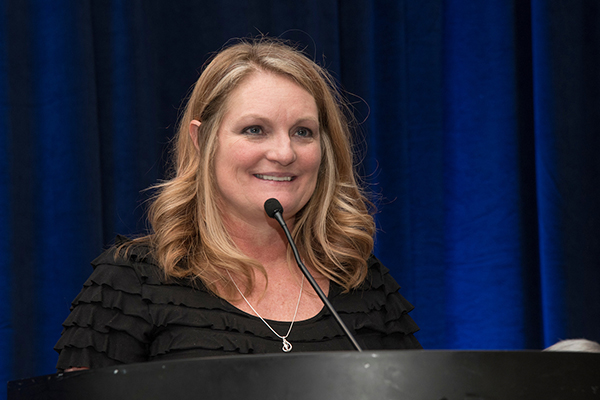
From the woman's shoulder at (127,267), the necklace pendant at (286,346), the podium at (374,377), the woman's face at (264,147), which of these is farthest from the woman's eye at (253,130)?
the podium at (374,377)

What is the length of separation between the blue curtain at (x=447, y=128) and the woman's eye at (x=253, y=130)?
2.31 feet

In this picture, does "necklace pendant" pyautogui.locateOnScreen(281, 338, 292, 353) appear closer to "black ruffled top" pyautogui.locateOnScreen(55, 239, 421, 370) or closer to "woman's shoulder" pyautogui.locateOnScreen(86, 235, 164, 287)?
"black ruffled top" pyautogui.locateOnScreen(55, 239, 421, 370)

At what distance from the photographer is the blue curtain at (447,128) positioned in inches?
80.9

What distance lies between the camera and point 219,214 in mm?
1507

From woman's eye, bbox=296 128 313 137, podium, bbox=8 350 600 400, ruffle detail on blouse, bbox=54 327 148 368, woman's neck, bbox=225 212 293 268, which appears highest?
woman's eye, bbox=296 128 313 137

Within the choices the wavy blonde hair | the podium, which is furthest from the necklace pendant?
the podium

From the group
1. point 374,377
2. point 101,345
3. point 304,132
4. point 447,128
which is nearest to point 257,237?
point 304,132

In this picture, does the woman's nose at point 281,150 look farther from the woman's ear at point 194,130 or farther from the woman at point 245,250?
the woman's ear at point 194,130

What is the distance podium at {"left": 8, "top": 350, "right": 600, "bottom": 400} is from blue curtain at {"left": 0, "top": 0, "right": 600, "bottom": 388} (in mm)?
1483

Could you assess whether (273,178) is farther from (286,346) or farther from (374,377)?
(374,377)

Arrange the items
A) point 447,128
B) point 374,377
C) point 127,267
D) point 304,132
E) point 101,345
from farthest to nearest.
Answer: point 447,128
point 304,132
point 127,267
point 101,345
point 374,377

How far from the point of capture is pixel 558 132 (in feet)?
7.80

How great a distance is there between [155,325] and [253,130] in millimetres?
465

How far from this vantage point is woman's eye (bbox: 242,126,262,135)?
1.44 meters
